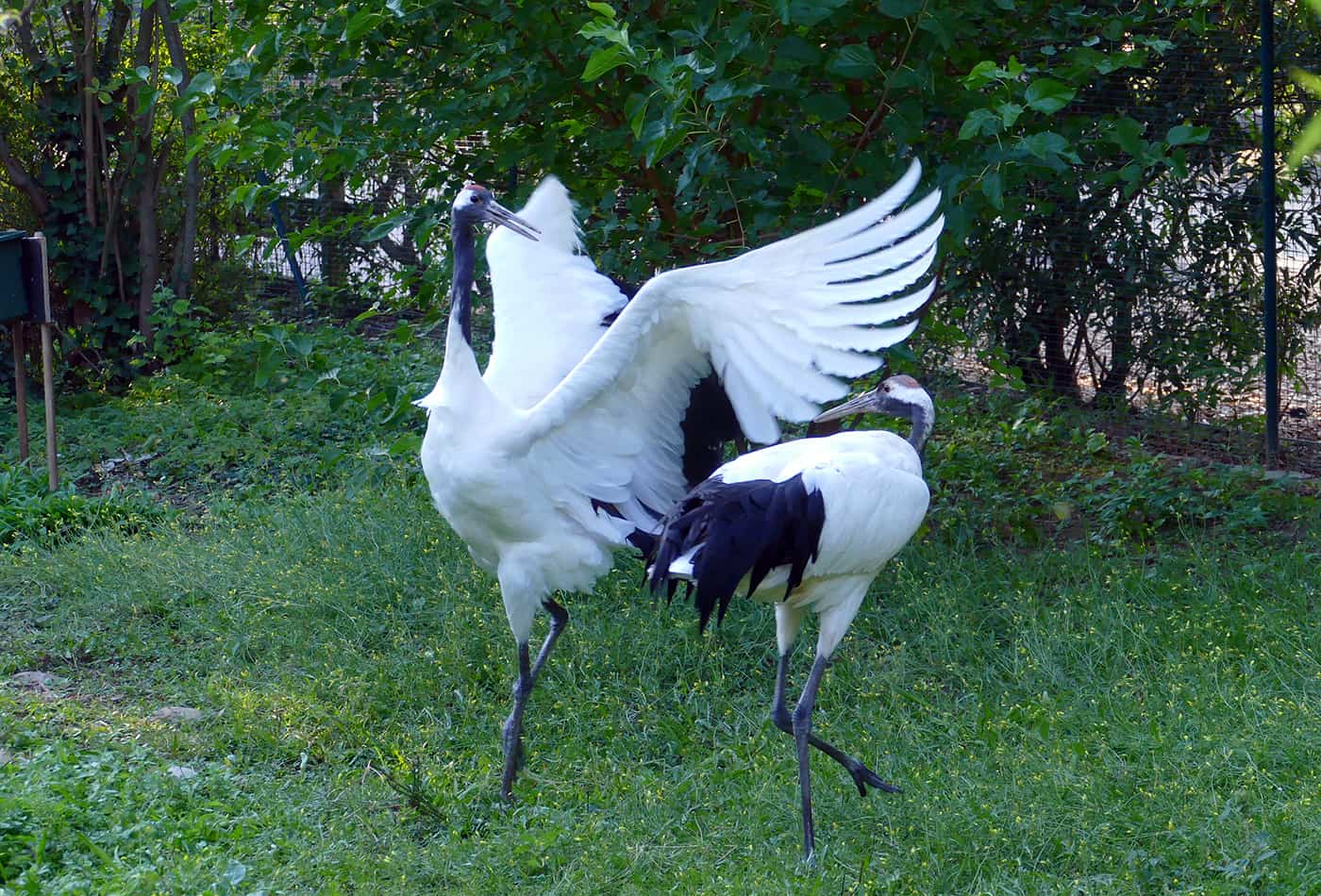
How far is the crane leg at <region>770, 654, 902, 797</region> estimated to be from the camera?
3822mm

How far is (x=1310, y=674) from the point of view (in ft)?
13.6

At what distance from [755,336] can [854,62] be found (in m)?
1.02

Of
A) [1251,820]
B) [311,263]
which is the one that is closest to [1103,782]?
[1251,820]

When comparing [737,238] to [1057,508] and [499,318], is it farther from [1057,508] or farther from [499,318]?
[1057,508]

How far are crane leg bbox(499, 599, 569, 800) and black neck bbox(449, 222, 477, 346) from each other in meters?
0.93

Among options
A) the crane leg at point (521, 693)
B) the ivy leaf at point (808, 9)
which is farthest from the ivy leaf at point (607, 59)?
the crane leg at point (521, 693)

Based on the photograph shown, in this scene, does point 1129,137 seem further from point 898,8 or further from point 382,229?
point 382,229

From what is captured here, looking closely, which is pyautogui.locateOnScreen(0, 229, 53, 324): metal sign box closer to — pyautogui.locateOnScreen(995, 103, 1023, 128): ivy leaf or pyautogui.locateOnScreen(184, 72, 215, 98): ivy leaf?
pyautogui.locateOnScreen(184, 72, 215, 98): ivy leaf

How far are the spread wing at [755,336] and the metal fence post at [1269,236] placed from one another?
2979mm

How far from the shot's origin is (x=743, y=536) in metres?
3.61

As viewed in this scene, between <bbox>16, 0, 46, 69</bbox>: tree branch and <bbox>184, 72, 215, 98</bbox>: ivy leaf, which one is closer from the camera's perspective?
<bbox>184, 72, 215, 98</bbox>: ivy leaf

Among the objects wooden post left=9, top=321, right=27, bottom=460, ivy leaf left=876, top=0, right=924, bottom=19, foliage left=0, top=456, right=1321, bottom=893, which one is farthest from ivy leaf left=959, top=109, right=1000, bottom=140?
wooden post left=9, top=321, right=27, bottom=460

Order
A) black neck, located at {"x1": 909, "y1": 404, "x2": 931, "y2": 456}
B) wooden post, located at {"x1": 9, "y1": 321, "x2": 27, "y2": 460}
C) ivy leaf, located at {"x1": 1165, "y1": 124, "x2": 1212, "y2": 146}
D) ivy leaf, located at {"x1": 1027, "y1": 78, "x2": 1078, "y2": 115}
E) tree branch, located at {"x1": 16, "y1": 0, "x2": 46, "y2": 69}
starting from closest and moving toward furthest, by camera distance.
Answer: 1. ivy leaf, located at {"x1": 1027, "y1": 78, "x2": 1078, "y2": 115}
2. ivy leaf, located at {"x1": 1165, "y1": 124, "x2": 1212, "y2": 146}
3. black neck, located at {"x1": 909, "y1": 404, "x2": 931, "y2": 456}
4. wooden post, located at {"x1": 9, "y1": 321, "x2": 27, "y2": 460}
5. tree branch, located at {"x1": 16, "y1": 0, "x2": 46, "y2": 69}

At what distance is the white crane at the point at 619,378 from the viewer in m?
3.56
